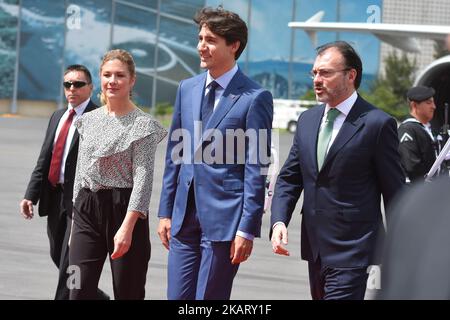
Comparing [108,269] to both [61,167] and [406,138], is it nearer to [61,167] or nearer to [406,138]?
[61,167]

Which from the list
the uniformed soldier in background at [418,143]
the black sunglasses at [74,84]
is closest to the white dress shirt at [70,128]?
the black sunglasses at [74,84]

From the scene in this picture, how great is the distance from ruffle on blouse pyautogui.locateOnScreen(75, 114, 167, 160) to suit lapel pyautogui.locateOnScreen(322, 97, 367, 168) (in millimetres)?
1156

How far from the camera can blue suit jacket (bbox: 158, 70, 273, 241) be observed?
15.9 feet

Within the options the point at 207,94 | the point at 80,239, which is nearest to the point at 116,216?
the point at 80,239

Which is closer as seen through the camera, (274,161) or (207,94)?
(207,94)

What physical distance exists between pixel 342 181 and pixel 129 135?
1.32m

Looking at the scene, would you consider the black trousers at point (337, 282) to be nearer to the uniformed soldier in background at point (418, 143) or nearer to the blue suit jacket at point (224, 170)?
the blue suit jacket at point (224, 170)

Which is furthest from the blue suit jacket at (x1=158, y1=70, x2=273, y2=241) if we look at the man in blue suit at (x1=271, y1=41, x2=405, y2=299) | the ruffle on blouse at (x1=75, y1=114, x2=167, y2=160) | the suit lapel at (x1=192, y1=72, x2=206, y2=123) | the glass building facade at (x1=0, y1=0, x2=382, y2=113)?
the glass building facade at (x1=0, y1=0, x2=382, y2=113)

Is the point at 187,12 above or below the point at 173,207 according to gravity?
above

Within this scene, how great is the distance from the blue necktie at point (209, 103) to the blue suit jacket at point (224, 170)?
0.03m

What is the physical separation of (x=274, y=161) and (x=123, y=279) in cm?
231
